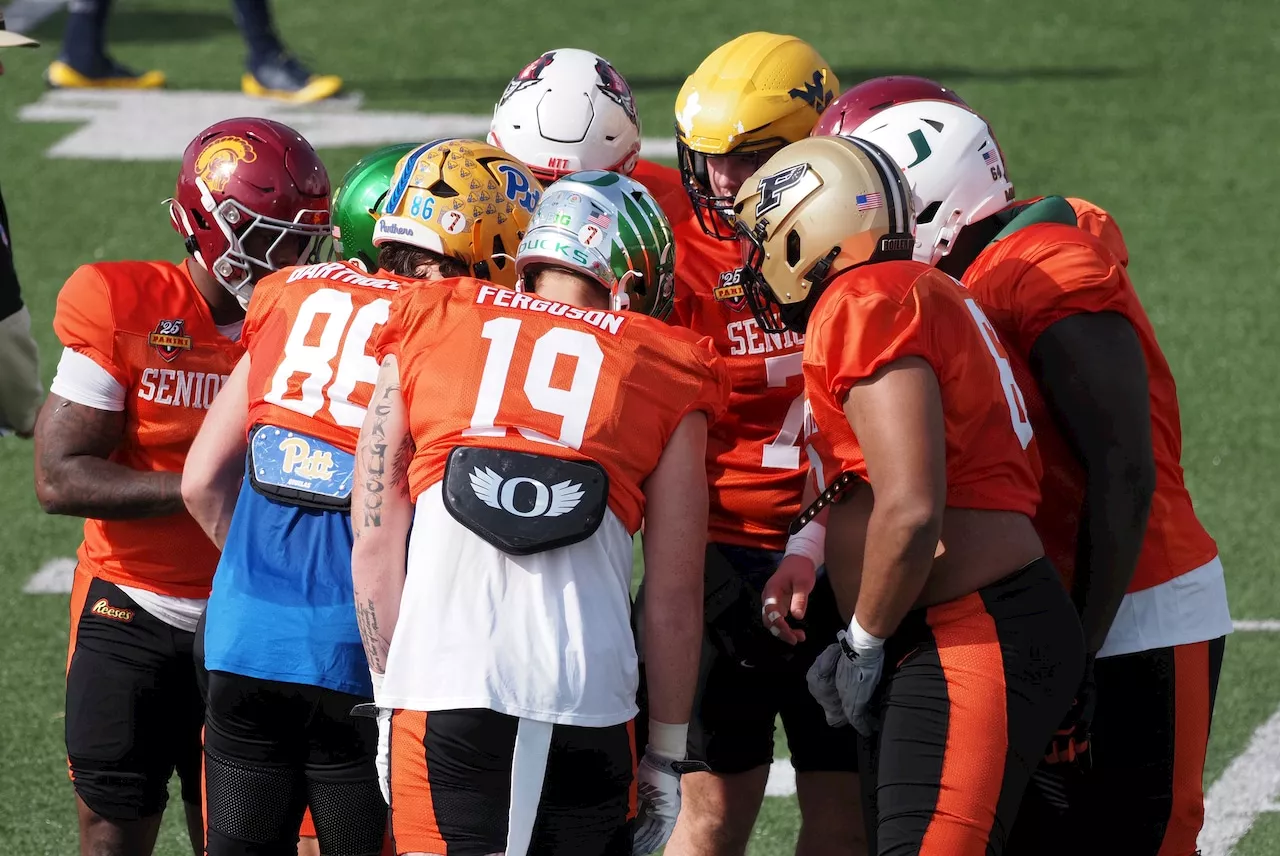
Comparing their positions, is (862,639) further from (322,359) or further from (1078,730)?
(322,359)

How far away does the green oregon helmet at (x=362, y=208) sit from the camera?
3.63 meters

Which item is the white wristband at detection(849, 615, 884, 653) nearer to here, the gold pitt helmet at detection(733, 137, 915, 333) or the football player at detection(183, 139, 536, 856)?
the gold pitt helmet at detection(733, 137, 915, 333)

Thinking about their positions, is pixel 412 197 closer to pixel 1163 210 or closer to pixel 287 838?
pixel 287 838

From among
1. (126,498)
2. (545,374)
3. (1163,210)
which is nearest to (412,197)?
(545,374)

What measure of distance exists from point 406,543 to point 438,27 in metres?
10.4

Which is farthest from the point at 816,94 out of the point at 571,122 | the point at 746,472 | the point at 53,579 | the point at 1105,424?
the point at 53,579

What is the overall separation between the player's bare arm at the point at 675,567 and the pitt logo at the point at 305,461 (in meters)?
0.63

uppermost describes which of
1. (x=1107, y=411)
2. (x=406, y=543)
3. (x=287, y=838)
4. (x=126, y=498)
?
(x=1107, y=411)

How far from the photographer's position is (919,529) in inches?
113

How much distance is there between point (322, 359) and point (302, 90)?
8.54 meters

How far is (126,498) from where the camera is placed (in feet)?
12.0

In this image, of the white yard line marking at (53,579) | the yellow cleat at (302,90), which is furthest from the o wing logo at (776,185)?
the yellow cleat at (302,90)

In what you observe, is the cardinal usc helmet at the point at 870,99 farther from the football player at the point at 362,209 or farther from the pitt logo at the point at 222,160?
the pitt logo at the point at 222,160

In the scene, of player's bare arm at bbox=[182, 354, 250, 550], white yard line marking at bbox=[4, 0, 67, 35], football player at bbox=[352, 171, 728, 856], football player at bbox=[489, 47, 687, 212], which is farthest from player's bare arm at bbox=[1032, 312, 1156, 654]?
white yard line marking at bbox=[4, 0, 67, 35]
